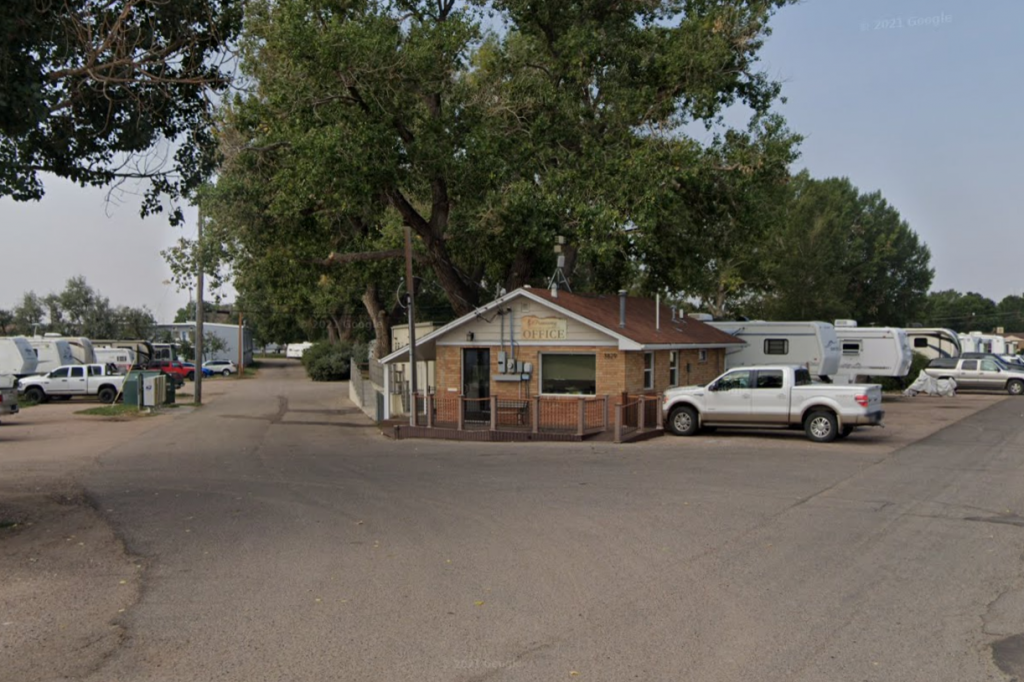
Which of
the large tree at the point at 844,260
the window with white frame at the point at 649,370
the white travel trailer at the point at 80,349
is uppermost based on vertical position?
the large tree at the point at 844,260

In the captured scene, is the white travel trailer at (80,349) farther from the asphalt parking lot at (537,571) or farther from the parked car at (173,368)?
the asphalt parking lot at (537,571)

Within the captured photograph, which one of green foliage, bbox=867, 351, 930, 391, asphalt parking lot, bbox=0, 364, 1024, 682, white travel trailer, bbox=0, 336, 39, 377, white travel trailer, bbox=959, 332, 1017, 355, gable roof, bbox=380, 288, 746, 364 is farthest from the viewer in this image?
white travel trailer, bbox=959, 332, 1017, 355

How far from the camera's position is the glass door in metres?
24.9

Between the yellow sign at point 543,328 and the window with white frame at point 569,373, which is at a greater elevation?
the yellow sign at point 543,328

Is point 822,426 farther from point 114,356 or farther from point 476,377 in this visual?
point 114,356

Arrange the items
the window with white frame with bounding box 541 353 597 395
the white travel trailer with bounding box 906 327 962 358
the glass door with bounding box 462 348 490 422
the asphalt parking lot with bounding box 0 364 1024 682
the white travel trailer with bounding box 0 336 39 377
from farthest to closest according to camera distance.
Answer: the white travel trailer with bounding box 906 327 962 358
the white travel trailer with bounding box 0 336 39 377
the glass door with bounding box 462 348 490 422
the window with white frame with bounding box 541 353 597 395
the asphalt parking lot with bounding box 0 364 1024 682

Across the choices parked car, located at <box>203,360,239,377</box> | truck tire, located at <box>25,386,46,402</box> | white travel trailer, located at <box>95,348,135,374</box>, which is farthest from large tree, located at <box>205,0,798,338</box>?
parked car, located at <box>203,360,239,377</box>

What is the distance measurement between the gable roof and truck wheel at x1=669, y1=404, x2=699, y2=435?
1.83 m

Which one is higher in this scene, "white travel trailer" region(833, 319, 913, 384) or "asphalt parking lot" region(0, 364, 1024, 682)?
"white travel trailer" region(833, 319, 913, 384)

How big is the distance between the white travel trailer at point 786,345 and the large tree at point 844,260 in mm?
12947

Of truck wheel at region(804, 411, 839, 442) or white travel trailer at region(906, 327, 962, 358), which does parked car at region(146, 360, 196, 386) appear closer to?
white travel trailer at region(906, 327, 962, 358)

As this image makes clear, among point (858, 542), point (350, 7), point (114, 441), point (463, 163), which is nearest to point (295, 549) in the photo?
point (858, 542)

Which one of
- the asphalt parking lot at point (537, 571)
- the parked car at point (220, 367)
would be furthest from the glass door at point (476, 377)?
the parked car at point (220, 367)

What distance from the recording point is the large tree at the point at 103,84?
1039cm
